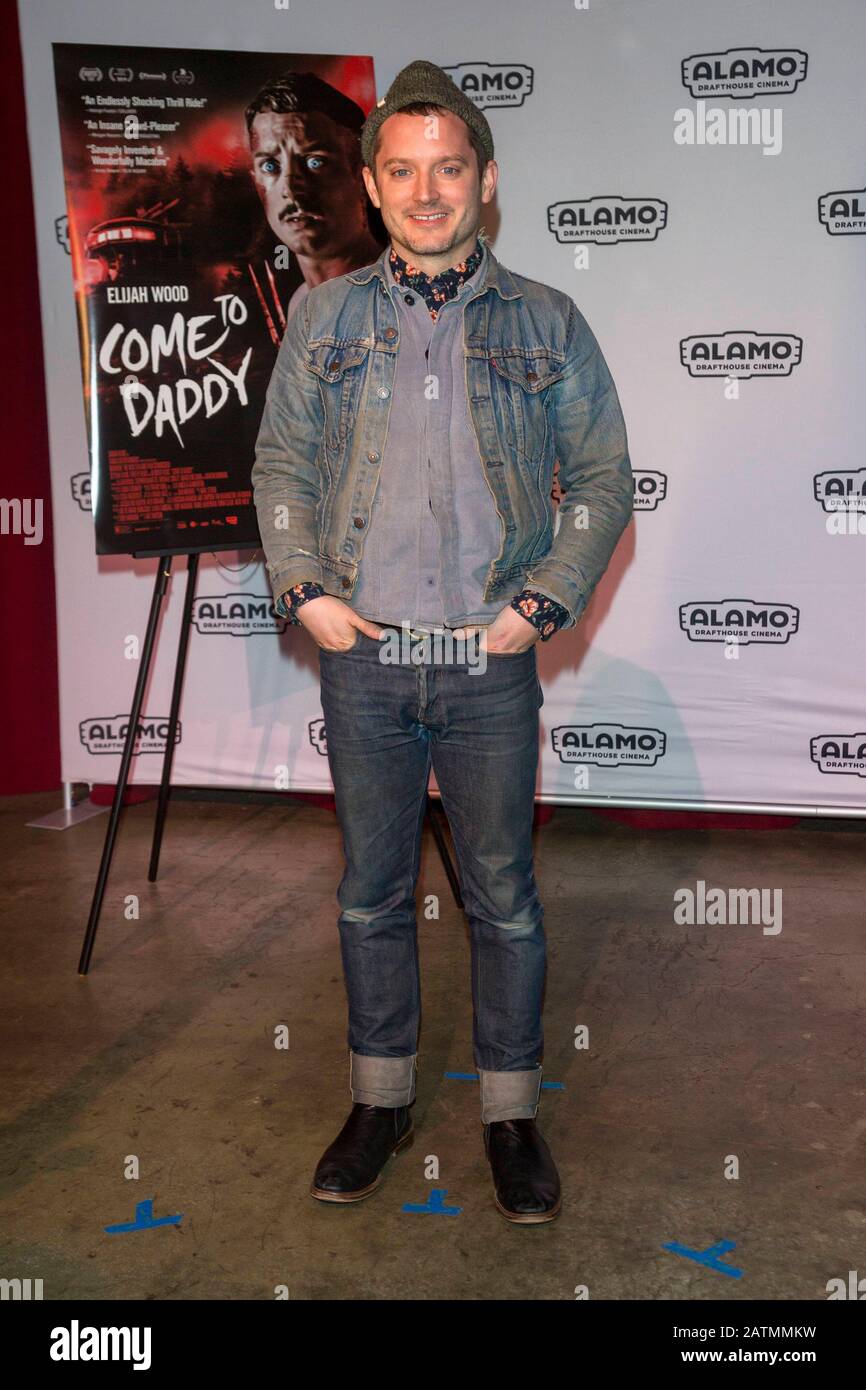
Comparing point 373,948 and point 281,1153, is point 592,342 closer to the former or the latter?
point 373,948

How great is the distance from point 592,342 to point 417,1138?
153cm

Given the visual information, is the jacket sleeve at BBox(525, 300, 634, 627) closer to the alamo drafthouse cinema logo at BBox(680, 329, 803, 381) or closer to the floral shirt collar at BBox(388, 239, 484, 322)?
the floral shirt collar at BBox(388, 239, 484, 322)

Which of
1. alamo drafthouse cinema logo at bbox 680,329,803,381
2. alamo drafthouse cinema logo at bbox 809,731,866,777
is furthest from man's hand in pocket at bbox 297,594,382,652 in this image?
alamo drafthouse cinema logo at bbox 809,731,866,777

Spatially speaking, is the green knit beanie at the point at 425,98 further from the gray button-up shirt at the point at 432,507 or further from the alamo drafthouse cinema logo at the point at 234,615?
the alamo drafthouse cinema logo at the point at 234,615

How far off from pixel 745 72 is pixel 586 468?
2360mm

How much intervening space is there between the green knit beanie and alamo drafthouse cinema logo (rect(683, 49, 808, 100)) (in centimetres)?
213

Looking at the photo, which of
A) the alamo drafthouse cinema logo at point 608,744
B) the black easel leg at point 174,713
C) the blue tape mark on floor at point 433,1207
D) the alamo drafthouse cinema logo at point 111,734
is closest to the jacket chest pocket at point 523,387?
the blue tape mark on floor at point 433,1207

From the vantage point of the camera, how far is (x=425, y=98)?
81.9 inches

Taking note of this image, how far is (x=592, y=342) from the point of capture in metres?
2.26

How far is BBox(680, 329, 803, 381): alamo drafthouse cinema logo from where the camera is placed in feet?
13.3

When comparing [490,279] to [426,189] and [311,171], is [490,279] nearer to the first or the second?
[426,189]

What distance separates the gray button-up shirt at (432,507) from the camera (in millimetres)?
2156

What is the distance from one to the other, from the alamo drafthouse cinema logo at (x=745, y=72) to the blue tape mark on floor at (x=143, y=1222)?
348 centimetres

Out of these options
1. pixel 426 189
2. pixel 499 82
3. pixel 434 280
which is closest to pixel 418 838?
pixel 434 280
